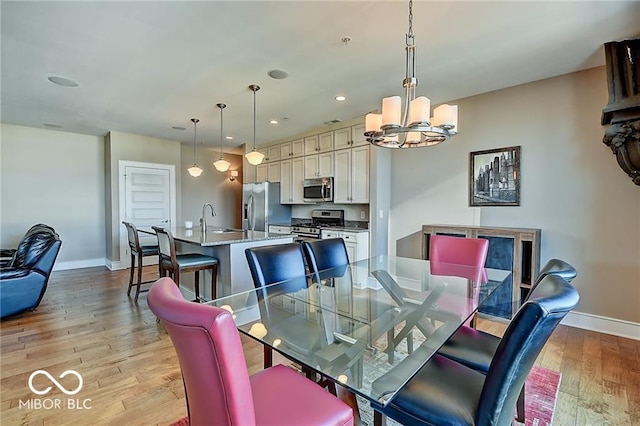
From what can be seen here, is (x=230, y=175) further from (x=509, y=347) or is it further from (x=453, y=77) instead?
(x=509, y=347)

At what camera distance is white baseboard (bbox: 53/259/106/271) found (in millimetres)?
5688

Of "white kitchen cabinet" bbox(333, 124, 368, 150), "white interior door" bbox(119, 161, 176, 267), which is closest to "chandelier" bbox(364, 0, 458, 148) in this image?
"white kitchen cabinet" bbox(333, 124, 368, 150)

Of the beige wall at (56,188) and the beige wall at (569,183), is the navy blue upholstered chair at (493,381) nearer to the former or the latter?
the beige wall at (569,183)

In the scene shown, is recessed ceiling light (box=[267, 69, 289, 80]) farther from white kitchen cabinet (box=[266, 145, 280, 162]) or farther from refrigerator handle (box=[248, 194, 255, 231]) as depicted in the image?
refrigerator handle (box=[248, 194, 255, 231])

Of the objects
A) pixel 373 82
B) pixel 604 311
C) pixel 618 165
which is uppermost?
pixel 373 82

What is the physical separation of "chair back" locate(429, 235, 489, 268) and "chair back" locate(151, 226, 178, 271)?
2597mm

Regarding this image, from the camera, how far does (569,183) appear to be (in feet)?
10.6

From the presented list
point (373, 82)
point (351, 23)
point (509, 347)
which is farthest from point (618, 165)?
point (509, 347)

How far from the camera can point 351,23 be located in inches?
90.9

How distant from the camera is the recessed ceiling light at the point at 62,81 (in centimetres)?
333

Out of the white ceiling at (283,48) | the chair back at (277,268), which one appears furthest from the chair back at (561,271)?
the white ceiling at (283,48)

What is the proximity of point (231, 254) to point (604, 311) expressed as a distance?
12.5 feet

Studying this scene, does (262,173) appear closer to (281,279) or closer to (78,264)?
(78,264)

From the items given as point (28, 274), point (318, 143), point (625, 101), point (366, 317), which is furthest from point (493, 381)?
point (318, 143)
